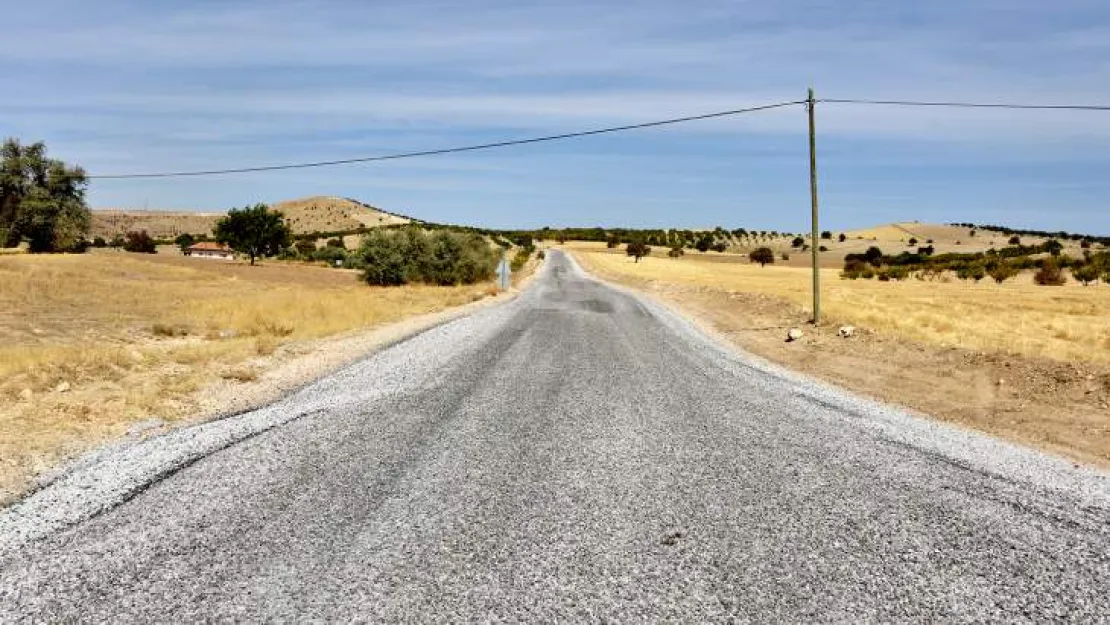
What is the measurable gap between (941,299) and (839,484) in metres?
36.4

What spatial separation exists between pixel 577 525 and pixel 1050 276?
59.9 metres

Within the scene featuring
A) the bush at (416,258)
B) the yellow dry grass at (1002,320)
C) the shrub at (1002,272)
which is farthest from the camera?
the shrub at (1002,272)

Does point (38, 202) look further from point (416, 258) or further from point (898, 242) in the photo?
point (898, 242)

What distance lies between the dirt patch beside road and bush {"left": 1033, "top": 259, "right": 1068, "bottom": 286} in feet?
133

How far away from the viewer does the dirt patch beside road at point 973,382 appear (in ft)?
35.7

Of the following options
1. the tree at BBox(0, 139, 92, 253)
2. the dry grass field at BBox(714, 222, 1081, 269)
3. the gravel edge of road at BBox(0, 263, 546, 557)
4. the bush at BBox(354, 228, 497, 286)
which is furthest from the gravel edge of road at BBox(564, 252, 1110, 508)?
the dry grass field at BBox(714, 222, 1081, 269)

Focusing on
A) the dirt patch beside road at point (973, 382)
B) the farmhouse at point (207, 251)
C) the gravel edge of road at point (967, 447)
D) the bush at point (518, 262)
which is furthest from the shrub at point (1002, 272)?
the farmhouse at point (207, 251)

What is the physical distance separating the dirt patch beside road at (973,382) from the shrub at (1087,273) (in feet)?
137

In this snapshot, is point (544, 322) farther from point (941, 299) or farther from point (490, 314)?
point (941, 299)

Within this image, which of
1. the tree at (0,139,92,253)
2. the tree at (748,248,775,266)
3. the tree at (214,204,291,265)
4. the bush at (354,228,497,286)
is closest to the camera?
the bush at (354,228,497,286)

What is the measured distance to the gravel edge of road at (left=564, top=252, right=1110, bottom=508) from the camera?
790cm

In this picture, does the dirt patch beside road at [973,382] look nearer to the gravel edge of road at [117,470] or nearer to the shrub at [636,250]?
the gravel edge of road at [117,470]

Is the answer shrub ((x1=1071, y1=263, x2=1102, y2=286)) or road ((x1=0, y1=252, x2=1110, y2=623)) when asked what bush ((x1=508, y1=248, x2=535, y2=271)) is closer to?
shrub ((x1=1071, y1=263, x2=1102, y2=286))

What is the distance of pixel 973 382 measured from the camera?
47.0 feet
